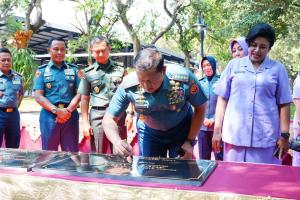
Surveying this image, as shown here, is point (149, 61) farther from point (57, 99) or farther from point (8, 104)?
point (8, 104)

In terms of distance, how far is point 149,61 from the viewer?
1892mm

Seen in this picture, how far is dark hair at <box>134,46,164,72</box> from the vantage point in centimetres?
188

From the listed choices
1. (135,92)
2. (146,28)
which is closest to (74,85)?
(135,92)

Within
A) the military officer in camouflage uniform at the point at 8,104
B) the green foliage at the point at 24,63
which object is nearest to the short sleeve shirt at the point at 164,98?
the military officer in camouflage uniform at the point at 8,104

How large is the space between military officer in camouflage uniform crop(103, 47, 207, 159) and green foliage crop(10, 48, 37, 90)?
7.38 meters

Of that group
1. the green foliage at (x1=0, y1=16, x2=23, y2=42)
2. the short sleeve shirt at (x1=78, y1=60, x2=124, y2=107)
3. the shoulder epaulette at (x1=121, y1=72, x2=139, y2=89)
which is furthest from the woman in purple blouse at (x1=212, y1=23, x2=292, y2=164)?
the green foliage at (x1=0, y1=16, x2=23, y2=42)

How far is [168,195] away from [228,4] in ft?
42.7

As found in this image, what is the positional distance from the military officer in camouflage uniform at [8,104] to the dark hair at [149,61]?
8.54 feet

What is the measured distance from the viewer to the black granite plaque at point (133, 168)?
5.55 ft

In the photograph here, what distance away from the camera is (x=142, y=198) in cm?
160

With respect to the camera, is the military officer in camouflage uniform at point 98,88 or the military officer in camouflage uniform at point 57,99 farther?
the military officer in camouflage uniform at point 57,99

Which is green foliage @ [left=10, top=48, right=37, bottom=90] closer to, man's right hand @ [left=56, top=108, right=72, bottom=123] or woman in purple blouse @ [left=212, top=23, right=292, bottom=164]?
man's right hand @ [left=56, top=108, right=72, bottom=123]

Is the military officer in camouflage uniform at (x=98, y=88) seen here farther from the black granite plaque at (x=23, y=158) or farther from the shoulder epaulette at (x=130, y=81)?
the shoulder epaulette at (x=130, y=81)

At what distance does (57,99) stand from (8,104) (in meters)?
0.79
